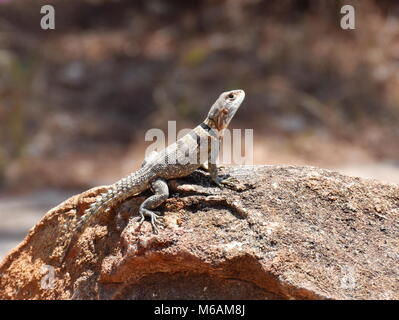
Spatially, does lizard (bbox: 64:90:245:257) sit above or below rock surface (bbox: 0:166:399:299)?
above

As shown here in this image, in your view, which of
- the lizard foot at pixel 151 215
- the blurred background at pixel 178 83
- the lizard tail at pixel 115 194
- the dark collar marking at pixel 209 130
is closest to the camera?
the lizard foot at pixel 151 215

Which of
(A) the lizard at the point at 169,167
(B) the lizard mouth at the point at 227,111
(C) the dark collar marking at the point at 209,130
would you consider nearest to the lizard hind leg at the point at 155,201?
(A) the lizard at the point at 169,167

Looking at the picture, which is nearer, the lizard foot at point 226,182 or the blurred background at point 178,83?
the lizard foot at point 226,182

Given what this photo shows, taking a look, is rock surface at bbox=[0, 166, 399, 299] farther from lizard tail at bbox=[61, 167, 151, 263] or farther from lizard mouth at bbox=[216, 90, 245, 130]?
lizard mouth at bbox=[216, 90, 245, 130]

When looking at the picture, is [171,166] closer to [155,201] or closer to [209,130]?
[155,201]

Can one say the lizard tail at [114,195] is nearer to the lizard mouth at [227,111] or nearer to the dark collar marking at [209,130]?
the dark collar marking at [209,130]

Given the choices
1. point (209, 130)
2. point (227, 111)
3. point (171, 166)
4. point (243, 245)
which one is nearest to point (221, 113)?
point (227, 111)

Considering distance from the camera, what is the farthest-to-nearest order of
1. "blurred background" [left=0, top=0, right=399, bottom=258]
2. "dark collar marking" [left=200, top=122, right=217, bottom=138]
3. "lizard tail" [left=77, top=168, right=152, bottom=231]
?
"blurred background" [left=0, top=0, right=399, bottom=258]
"dark collar marking" [left=200, top=122, right=217, bottom=138]
"lizard tail" [left=77, top=168, right=152, bottom=231]

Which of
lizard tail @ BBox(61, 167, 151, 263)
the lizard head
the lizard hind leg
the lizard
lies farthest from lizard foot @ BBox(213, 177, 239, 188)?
the lizard head
